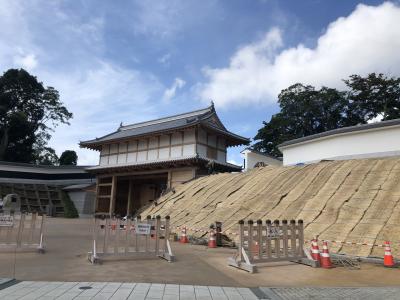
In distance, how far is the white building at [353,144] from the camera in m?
15.4

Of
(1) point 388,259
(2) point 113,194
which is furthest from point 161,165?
(1) point 388,259

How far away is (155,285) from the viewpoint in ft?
19.5

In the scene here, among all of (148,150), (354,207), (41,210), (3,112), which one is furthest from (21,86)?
(354,207)

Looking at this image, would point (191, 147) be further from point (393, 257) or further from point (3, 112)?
point (3, 112)

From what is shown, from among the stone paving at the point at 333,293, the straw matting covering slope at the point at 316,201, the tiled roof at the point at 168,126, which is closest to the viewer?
the stone paving at the point at 333,293

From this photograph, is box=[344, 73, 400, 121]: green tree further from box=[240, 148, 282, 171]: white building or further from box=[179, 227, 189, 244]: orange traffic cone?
box=[179, 227, 189, 244]: orange traffic cone

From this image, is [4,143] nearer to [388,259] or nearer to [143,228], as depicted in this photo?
[143,228]

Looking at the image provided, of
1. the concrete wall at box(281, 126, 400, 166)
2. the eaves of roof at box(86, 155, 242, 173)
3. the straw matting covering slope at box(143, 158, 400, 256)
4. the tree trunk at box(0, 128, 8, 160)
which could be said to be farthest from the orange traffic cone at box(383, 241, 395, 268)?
the tree trunk at box(0, 128, 8, 160)

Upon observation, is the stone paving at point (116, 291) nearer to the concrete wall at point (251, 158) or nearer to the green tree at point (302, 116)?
the concrete wall at point (251, 158)

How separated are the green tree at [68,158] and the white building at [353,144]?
33.9 metres

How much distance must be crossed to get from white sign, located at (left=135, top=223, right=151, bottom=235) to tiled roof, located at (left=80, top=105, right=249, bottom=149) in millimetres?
14406

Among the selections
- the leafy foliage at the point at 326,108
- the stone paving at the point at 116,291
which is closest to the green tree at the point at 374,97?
the leafy foliage at the point at 326,108

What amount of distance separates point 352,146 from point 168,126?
13591mm

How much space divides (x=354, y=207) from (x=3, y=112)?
38.5 metres
